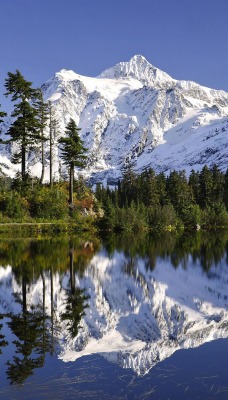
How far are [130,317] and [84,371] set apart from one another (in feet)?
15.8

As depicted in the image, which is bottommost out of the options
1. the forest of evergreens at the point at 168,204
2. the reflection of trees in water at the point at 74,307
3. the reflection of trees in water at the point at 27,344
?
the reflection of trees in water at the point at 27,344

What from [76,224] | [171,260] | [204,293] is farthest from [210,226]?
[204,293]

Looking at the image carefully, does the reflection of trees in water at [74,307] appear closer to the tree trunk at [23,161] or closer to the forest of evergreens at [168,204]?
the tree trunk at [23,161]

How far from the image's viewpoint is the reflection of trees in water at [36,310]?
10977 mm

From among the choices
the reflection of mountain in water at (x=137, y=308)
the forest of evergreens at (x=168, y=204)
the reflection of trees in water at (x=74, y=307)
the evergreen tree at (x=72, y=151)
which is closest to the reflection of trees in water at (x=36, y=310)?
the reflection of trees in water at (x=74, y=307)

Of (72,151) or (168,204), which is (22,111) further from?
(168,204)

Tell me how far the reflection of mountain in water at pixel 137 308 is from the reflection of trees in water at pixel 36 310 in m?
0.23

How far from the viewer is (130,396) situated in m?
8.96

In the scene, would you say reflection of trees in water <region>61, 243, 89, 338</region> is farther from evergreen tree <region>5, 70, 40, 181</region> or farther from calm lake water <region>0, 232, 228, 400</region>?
evergreen tree <region>5, 70, 40, 181</region>

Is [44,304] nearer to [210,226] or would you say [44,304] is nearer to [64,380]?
[64,380]

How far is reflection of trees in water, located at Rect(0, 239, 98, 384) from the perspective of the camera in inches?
432

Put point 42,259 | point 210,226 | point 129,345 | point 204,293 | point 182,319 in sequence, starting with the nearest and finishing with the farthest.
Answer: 1. point 129,345
2. point 182,319
3. point 204,293
4. point 42,259
5. point 210,226

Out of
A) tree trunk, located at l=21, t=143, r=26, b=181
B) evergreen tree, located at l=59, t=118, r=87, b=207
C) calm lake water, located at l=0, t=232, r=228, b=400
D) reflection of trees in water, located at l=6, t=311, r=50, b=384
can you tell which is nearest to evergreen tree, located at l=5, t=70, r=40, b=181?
tree trunk, located at l=21, t=143, r=26, b=181

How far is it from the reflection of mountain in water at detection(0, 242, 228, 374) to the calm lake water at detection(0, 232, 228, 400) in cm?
3
